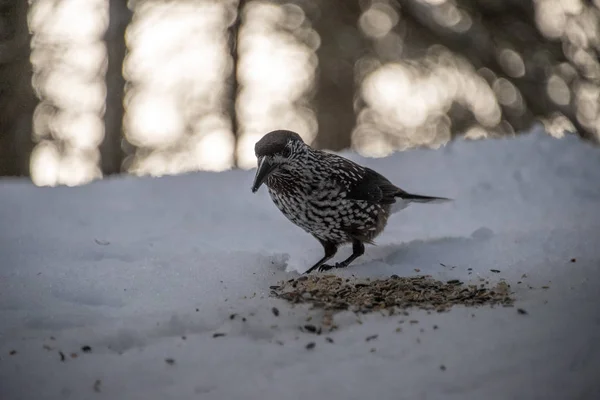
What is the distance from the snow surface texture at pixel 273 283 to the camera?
7.72 ft

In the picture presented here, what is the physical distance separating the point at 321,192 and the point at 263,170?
1.67ft

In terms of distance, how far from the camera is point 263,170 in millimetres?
3918

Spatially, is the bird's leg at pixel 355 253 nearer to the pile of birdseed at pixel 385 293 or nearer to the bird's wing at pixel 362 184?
the bird's wing at pixel 362 184

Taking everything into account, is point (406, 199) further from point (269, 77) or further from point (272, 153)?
point (269, 77)

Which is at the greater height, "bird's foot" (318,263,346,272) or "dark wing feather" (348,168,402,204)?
"dark wing feather" (348,168,402,204)

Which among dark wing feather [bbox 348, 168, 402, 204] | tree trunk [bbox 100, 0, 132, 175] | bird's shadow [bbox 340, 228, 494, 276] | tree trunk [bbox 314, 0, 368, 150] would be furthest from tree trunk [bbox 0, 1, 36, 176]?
tree trunk [bbox 314, 0, 368, 150]

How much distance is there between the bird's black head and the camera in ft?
12.9

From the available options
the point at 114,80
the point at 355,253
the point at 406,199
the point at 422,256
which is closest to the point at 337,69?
the point at 114,80

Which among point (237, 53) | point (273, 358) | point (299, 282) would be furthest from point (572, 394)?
point (237, 53)

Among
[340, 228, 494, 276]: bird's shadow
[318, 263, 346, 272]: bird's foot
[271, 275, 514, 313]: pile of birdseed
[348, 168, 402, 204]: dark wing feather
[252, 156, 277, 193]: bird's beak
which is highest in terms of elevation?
[252, 156, 277, 193]: bird's beak

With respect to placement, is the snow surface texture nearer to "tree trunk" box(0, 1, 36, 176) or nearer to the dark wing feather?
the dark wing feather

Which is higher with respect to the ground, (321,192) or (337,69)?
(321,192)

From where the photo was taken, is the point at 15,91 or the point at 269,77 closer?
the point at 15,91

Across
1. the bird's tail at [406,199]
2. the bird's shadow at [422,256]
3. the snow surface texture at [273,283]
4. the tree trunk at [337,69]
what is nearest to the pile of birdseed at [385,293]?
the snow surface texture at [273,283]
